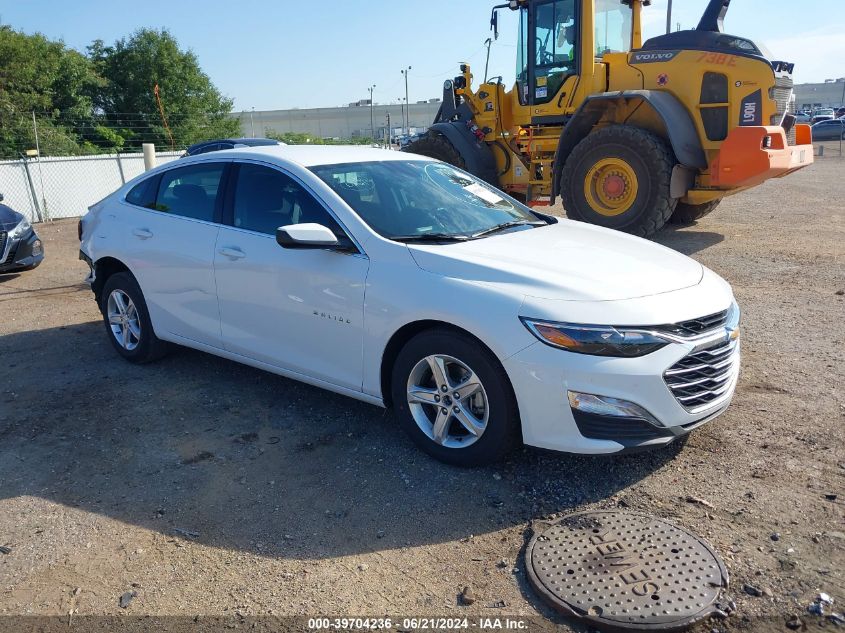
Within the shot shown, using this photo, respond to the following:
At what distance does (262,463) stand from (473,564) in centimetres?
150

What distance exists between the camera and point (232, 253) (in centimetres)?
464

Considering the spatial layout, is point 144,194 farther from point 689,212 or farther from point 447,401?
point 689,212

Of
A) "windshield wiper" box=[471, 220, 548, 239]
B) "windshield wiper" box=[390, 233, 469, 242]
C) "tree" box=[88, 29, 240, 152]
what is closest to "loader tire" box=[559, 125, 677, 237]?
"windshield wiper" box=[471, 220, 548, 239]

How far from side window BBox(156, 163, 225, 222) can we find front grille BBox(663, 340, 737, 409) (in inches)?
127

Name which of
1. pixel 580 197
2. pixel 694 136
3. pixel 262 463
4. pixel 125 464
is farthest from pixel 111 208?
pixel 694 136

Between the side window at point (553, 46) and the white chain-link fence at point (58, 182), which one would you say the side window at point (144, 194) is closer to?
the side window at point (553, 46)

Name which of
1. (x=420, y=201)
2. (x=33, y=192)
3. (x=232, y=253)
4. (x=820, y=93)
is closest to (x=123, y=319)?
(x=232, y=253)

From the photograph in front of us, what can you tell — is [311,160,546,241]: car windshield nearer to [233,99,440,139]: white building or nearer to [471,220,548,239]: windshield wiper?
[471,220,548,239]: windshield wiper

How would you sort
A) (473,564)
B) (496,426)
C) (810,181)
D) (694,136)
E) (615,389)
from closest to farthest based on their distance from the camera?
A: (473,564)
(615,389)
(496,426)
(694,136)
(810,181)

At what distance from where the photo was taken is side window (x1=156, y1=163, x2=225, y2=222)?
4.95 meters

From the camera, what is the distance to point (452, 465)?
150 inches

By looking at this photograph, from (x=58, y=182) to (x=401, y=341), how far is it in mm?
14807

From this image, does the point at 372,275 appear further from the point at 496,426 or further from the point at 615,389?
the point at 615,389

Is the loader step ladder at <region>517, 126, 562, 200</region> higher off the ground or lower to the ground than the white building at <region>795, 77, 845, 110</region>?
lower
